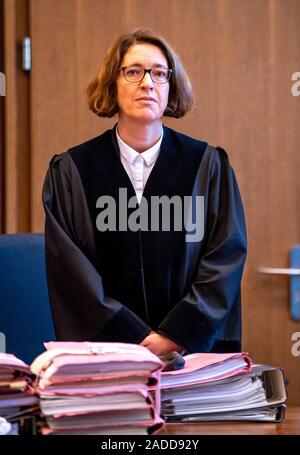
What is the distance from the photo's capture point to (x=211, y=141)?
2.69 meters

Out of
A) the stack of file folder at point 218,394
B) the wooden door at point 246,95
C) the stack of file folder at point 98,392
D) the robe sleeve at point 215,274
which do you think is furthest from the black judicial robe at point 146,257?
the wooden door at point 246,95

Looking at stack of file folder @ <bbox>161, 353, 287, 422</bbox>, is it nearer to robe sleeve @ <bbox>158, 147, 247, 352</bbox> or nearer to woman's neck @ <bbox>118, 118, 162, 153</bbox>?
robe sleeve @ <bbox>158, 147, 247, 352</bbox>

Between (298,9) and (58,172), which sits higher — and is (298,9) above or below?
above

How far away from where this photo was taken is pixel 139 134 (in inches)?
69.9

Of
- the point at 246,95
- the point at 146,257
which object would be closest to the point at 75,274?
the point at 146,257

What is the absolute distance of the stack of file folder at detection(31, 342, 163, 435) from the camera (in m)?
0.92

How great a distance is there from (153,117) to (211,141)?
1.01 m

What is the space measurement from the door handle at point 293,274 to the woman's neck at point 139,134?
1.03 meters

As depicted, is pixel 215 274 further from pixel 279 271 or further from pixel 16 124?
pixel 16 124

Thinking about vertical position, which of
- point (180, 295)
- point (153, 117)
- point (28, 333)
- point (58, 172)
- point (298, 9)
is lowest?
point (28, 333)
